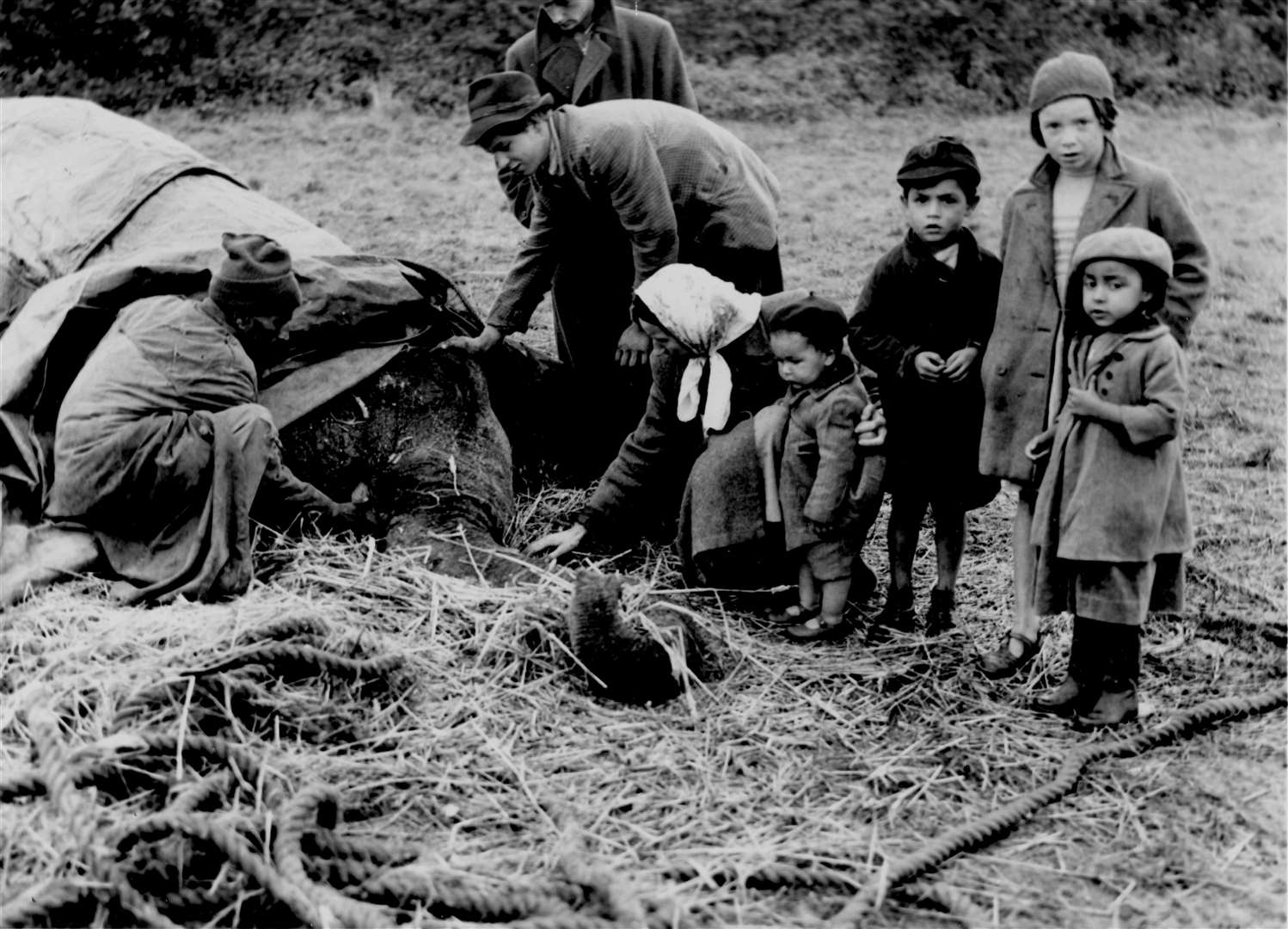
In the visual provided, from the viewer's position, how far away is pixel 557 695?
414 centimetres

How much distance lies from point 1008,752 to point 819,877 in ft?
2.99

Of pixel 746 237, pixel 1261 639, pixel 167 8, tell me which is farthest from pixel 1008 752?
pixel 167 8

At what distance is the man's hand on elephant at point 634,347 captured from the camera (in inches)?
201

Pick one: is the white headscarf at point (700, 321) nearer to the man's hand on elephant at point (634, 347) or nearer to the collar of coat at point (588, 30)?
the man's hand on elephant at point (634, 347)

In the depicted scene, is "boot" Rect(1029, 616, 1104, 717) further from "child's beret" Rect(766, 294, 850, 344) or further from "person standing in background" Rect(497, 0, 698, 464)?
"person standing in background" Rect(497, 0, 698, 464)

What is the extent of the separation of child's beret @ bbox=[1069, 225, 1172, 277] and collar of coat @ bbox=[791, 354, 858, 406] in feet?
3.08

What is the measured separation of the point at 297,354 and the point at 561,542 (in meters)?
1.23

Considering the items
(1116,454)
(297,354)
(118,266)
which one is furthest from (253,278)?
(1116,454)

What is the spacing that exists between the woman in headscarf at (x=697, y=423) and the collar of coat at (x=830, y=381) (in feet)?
0.57

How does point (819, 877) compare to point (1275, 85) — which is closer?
point (819, 877)

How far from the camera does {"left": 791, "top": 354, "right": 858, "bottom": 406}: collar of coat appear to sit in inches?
181

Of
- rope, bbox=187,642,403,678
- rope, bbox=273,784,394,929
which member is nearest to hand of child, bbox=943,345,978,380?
rope, bbox=187,642,403,678

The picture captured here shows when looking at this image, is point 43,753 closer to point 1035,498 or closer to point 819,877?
point 819,877


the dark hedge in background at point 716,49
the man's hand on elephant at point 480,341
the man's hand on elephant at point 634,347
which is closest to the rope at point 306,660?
the man's hand on elephant at point 634,347
